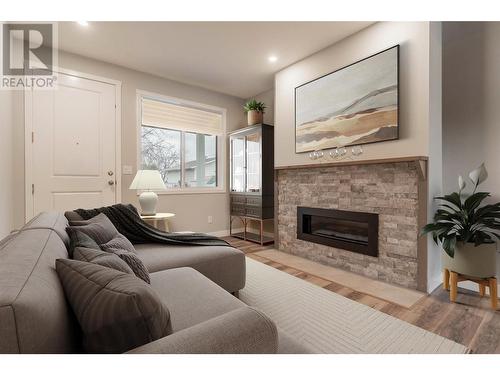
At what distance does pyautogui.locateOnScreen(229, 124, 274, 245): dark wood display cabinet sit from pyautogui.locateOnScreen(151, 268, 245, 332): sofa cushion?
2439 mm

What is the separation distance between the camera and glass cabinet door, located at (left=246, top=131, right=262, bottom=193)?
3.85 metres

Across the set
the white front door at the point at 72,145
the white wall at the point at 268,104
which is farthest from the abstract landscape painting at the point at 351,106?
the white front door at the point at 72,145

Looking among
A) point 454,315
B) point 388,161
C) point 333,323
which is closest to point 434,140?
point 388,161

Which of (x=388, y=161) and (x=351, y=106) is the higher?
(x=351, y=106)

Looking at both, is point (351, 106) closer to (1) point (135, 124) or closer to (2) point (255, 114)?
(2) point (255, 114)

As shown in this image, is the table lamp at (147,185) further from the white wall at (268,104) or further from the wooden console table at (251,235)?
the white wall at (268,104)

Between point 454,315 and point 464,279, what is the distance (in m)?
0.37

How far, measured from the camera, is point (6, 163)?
2.54m

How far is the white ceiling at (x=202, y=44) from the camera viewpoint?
100 inches

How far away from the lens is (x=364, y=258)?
102 inches

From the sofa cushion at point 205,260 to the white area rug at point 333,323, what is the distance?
0.87ft
